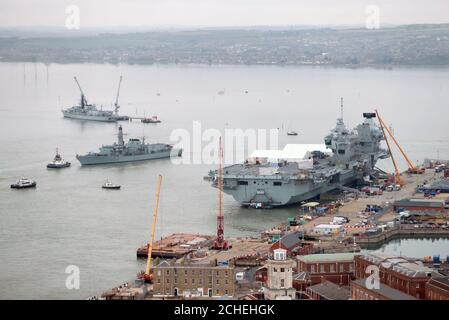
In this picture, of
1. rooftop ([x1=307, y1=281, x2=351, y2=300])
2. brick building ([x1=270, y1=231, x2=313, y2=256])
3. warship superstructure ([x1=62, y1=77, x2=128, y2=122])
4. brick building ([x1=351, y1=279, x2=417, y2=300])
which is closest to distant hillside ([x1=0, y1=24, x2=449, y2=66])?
warship superstructure ([x1=62, y1=77, x2=128, y2=122])

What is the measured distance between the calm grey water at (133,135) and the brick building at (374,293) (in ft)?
9.58

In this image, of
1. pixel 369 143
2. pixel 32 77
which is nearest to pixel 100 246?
pixel 369 143

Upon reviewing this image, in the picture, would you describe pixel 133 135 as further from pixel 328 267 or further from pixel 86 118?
pixel 328 267

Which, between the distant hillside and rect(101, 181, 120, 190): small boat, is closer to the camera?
rect(101, 181, 120, 190): small boat

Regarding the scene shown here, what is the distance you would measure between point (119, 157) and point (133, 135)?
20.6 ft

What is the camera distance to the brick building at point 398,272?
1023 cm

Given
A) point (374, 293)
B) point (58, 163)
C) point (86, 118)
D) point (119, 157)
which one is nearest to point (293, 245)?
point (374, 293)

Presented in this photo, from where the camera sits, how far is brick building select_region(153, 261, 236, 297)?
1094 centimetres

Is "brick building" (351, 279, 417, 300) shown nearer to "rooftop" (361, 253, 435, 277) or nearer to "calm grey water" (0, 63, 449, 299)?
"rooftop" (361, 253, 435, 277)

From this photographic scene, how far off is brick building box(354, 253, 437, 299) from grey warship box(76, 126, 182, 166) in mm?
13479

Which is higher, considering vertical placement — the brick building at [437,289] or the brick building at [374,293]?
the brick building at [374,293]

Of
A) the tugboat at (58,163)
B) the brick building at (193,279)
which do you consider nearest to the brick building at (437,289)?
the brick building at (193,279)

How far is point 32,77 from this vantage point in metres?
58.7

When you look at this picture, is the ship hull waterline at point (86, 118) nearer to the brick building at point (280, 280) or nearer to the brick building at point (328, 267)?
the brick building at point (328, 267)
